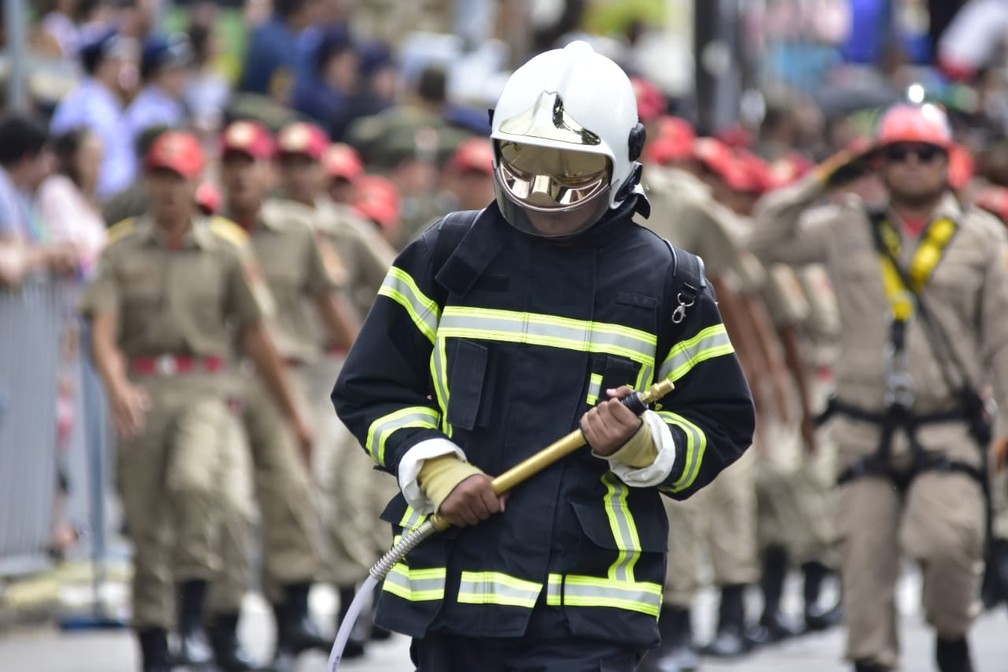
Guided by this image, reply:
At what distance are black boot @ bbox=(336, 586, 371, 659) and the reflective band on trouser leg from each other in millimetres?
5490

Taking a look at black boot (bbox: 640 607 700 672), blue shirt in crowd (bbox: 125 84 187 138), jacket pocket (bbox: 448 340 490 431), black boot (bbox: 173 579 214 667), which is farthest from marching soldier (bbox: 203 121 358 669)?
jacket pocket (bbox: 448 340 490 431)

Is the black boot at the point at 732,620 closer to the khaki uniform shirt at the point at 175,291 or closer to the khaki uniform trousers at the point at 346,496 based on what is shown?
the khaki uniform trousers at the point at 346,496

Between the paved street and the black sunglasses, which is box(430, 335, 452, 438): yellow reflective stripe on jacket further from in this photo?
the paved street

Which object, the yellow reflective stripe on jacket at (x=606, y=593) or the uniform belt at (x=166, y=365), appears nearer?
the yellow reflective stripe on jacket at (x=606, y=593)

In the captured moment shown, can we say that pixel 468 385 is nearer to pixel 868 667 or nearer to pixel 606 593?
pixel 606 593

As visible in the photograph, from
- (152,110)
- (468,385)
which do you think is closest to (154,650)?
(468,385)

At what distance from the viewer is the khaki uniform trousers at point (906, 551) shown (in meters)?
8.55

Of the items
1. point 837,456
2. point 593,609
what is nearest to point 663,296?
point 593,609

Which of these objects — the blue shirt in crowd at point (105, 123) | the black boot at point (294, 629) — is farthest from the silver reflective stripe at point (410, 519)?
the blue shirt in crowd at point (105, 123)

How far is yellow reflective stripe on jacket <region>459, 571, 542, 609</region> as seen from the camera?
543 centimetres

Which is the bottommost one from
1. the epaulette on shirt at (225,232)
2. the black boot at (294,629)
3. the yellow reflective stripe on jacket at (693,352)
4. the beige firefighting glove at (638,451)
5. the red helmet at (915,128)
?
the black boot at (294,629)

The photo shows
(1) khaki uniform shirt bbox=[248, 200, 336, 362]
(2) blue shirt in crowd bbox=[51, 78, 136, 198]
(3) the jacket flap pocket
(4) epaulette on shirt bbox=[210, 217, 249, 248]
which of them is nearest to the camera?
(3) the jacket flap pocket

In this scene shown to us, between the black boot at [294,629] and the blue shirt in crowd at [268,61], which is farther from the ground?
the blue shirt in crowd at [268,61]

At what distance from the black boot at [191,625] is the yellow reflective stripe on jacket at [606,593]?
491 centimetres
